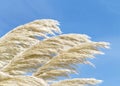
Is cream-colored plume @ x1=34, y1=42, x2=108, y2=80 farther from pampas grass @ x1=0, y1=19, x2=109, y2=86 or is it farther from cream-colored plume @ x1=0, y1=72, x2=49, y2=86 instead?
cream-colored plume @ x1=0, y1=72, x2=49, y2=86

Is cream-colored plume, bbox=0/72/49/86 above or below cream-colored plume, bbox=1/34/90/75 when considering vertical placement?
below

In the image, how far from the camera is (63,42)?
602 centimetres

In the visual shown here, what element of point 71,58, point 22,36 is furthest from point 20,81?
point 22,36

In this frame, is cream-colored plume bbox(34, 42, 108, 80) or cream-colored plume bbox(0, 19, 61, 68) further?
cream-colored plume bbox(0, 19, 61, 68)

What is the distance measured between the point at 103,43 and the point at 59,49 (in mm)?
684

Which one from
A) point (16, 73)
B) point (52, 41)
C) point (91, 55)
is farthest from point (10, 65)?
point (91, 55)

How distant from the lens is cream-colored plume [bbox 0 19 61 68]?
6.35 m

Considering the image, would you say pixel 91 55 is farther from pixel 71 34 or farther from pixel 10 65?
pixel 10 65

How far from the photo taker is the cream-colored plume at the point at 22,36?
250 inches

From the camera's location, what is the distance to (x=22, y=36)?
6.42 meters

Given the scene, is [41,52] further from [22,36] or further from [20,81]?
[20,81]

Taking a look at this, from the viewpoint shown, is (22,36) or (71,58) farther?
(22,36)

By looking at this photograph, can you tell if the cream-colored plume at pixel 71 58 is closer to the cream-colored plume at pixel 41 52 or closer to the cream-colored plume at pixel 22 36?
the cream-colored plume at pixel 41 52

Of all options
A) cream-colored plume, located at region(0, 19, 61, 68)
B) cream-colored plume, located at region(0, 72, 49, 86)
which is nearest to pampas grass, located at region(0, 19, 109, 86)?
cream-colored plume, located at region(0, 19, 61, 68)
